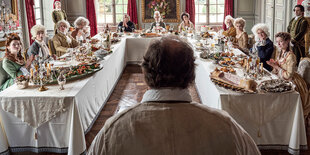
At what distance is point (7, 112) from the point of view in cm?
314

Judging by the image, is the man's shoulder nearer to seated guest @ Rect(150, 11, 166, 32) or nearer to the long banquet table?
the long banquet table

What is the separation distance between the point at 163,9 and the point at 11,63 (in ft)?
22.0

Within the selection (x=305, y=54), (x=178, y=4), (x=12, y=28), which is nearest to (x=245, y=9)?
(x=178, y=4)

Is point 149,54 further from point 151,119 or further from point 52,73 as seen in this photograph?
point 52,73

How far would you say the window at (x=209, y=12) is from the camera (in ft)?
34.2

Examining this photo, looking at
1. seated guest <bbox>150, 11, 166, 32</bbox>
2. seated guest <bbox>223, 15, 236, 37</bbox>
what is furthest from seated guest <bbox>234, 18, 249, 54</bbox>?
seated guest <bbox>150, 11, 166, 32</bbox>

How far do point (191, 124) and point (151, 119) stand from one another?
5.7 inches

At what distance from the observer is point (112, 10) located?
10609 millimetres


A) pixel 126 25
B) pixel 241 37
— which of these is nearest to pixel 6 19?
pixel 126 25

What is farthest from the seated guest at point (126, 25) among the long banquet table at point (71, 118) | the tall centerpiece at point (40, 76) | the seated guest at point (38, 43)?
the long banquet table at point (71, 118)

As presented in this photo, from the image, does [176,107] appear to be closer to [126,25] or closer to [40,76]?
[40,76]

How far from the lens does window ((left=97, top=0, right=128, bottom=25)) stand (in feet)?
34.7

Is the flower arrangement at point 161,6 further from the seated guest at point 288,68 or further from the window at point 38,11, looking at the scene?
the seated guest at point 288,68

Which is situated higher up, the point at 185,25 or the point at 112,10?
the point at 112,10
